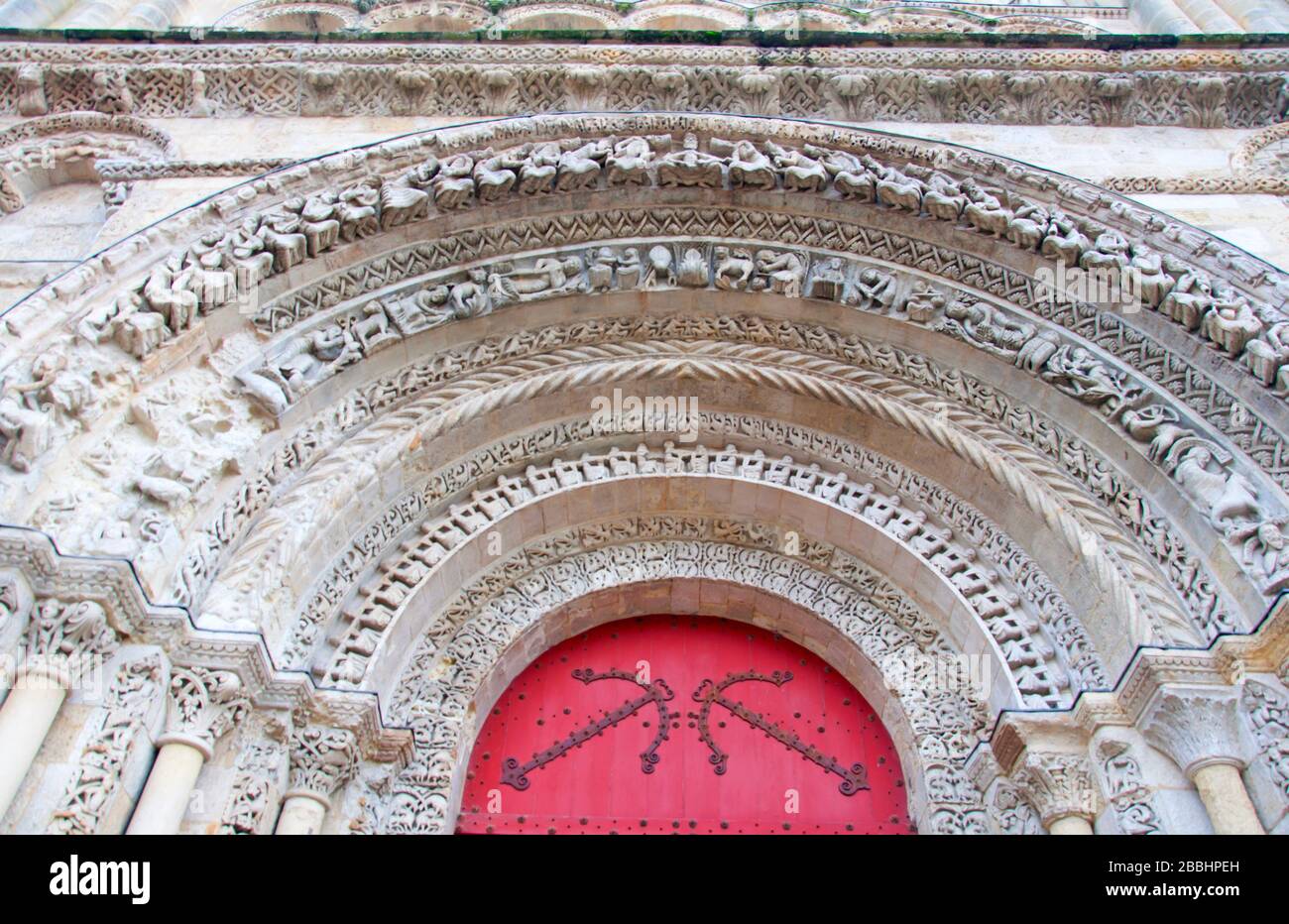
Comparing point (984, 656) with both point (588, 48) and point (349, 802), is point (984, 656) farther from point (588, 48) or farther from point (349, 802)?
point (588, 48)

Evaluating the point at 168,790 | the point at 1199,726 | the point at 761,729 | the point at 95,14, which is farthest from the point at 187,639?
the point at 95,14

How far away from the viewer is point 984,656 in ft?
16.6

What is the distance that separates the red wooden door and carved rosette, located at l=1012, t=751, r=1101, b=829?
0.79 meters

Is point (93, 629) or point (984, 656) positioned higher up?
point (984, 656)

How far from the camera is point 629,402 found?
627 cm

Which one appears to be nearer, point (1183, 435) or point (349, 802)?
point (349, 802)

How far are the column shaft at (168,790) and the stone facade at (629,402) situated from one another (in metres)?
0.02

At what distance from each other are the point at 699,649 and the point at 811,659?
66 centimetres

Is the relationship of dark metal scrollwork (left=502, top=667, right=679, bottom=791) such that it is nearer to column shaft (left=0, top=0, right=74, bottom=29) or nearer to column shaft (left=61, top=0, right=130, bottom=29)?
column shaft (left=0, top=0, right=74, bottom=29)

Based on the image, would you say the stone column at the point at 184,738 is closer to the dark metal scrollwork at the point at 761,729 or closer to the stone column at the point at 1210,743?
the dark metal scrollwork at the point at 761,729

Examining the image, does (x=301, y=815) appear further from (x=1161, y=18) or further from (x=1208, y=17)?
(x=1161, y=18)

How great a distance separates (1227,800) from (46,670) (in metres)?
4.64

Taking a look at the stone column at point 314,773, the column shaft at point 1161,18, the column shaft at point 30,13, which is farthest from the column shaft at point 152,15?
the column shaft at point 1161,18

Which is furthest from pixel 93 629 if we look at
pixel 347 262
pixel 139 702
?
pixel 347 262
